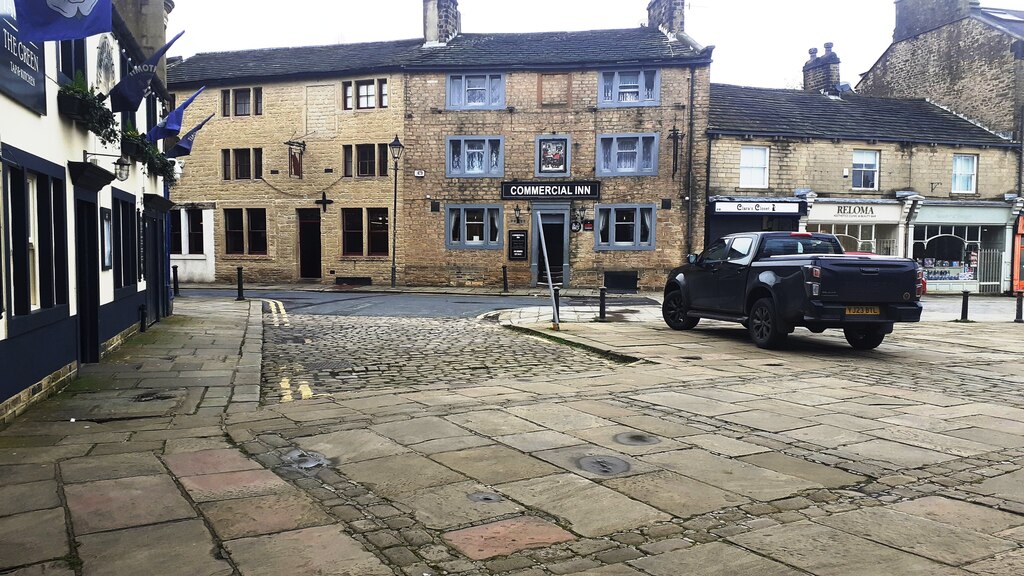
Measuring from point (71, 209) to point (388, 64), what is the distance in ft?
71.5

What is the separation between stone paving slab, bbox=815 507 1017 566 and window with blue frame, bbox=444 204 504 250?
25533 millimetres

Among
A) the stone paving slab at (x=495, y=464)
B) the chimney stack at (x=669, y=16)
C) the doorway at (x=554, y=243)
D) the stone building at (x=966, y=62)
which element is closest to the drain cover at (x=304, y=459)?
the stone paving slab at (x=495, y=464)

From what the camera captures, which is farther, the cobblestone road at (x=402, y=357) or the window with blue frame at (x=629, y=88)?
the window with blue frame at (x=629, y=88)

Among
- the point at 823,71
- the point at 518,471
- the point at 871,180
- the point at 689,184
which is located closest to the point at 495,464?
the point at 518,471

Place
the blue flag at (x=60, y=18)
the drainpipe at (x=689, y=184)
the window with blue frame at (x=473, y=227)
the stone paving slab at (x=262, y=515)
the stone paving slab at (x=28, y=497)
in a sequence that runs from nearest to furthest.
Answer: the stone paving slab at (x=262, y=515) → the stone paving slab at (x=28, y=497) → the blue flag at (x=60, y=18) → the drainpipe at (x=689, y=184) → the window with blue frame at (x=473, y=227)

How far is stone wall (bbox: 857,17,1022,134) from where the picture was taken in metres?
30.0

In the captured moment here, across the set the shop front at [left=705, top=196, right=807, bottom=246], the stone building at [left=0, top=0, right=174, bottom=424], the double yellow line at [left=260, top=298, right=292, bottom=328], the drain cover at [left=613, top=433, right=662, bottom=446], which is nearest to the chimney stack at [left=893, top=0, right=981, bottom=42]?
the shop front at [left=705, top=196, right=807, bottom=246]

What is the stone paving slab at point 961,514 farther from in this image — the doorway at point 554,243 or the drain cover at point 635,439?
the doorway at point 554,243

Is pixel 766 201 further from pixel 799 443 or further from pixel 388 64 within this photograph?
pixel 799 443

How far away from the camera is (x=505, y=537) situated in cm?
370

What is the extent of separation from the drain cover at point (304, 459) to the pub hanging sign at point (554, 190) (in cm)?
2399

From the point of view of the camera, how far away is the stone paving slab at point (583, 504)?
3.88 m

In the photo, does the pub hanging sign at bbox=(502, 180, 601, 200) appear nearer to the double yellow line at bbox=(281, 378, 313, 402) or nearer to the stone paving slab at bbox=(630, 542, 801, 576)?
the double yellow line at bbox=(281, 378, 313, 402)

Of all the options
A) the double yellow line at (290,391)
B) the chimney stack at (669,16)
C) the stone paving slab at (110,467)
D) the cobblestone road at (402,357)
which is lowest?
the cobblestone road at (402,357)
